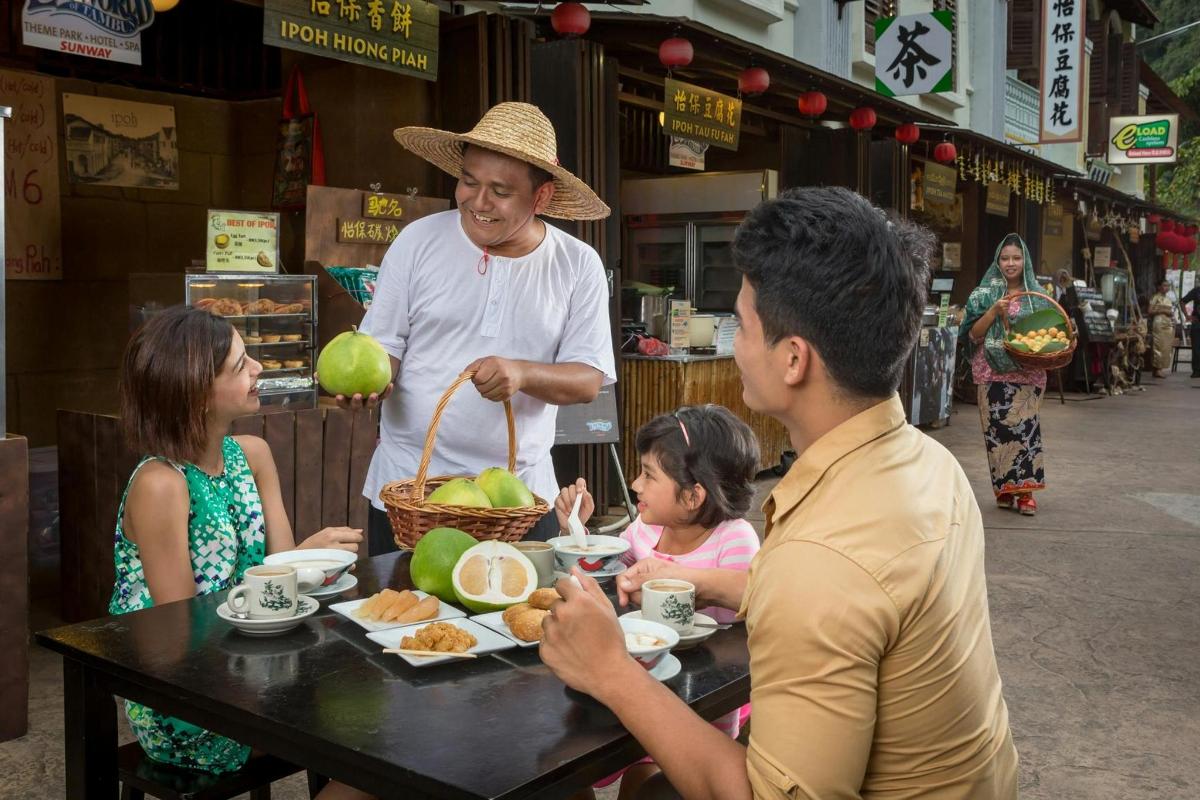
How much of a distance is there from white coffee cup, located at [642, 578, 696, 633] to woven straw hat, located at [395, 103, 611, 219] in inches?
55.8

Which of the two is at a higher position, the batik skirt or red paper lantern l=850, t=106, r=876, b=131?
red paper lantern l=850, t=106, r=876, b=131

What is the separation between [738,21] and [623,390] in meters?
5.45

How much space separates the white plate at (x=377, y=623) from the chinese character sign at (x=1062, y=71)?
1541 centimetres

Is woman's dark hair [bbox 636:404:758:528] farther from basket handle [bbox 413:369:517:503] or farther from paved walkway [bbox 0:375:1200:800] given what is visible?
paved walkway [bbox 0:375:1200:800]

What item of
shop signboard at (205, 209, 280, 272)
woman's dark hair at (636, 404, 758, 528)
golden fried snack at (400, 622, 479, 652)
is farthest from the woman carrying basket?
golden fried snack at (400, 622, 479, 652)

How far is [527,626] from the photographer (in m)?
2.11

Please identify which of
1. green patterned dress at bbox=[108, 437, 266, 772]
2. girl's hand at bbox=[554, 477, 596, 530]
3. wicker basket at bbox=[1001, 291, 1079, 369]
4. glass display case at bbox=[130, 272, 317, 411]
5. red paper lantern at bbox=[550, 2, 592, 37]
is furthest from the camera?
wicker basket at bbox=[1001, 291, 1079, 369]

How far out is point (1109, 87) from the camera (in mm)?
23375

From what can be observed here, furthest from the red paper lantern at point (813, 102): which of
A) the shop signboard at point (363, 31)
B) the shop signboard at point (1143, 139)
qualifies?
the shop signboard at point (1143, 139)

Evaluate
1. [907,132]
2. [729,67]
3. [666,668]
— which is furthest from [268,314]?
[907,132]

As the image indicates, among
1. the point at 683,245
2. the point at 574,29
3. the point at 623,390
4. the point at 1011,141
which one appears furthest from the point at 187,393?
the point at 1011,141

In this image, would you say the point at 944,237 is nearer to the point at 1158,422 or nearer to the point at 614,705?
the point at 1158,422

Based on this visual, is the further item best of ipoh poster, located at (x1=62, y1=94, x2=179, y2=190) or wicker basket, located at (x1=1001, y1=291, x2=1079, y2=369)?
wicker basket, located at (x1=1001, y1=291, x2=1079, y2=369)

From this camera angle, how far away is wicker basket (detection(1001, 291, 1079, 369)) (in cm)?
798
